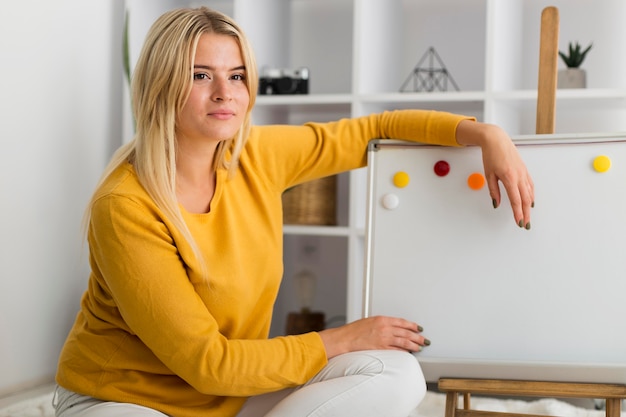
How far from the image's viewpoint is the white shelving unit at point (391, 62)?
2.42 meters

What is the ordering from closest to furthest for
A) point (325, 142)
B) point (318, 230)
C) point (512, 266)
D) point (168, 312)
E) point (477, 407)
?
1. point (168, 312)
2. point (512, 266)
3. point (325, 142)
4. point (477, 407)
5. point (318, 230)

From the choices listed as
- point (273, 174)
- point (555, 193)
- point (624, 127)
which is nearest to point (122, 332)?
point (273, 174)

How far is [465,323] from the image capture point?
154 centimetres

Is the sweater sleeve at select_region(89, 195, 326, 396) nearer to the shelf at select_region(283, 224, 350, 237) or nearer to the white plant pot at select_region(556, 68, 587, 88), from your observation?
the shelf at select_region(283, 224, 350, 237)

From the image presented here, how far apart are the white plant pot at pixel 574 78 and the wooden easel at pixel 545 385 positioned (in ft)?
2.66

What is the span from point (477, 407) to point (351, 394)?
3.22 feet

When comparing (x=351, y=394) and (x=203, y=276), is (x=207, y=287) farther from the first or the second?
(x=351, y=394)

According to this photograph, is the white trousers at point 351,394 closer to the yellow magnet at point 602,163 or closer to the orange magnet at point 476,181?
the orange magnet at point 476,181

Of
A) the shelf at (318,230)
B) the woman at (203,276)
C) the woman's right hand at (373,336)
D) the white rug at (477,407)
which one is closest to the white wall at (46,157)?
the white rug at (477,407)

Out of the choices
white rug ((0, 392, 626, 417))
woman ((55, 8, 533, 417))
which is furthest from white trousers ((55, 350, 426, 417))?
white rug ((0, 392, 626, 417))

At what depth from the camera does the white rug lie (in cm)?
201

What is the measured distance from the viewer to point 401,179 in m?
1.60

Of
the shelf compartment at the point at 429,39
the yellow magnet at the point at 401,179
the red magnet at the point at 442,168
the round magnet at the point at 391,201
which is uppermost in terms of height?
the shelf compartment at the point at 429,39

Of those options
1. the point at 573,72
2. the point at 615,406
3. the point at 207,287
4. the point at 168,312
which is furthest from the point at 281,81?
the point at 615,406
